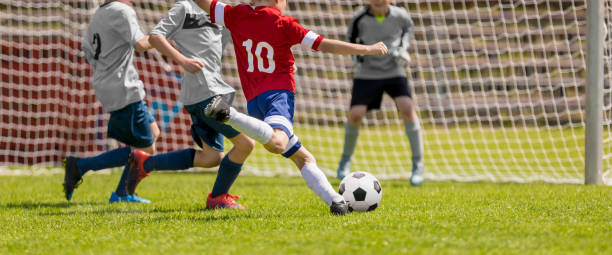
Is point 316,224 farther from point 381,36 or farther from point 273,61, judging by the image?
point 381,36

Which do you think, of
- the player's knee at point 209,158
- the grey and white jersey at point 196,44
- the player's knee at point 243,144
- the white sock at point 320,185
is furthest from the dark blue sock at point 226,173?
the white sock at point 320,185

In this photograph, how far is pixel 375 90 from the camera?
230 inches

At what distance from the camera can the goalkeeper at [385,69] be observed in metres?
5.77

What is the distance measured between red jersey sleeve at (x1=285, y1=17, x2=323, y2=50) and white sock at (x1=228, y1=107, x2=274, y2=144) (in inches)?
19.0

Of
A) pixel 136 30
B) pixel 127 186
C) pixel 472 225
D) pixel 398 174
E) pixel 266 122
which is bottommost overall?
pixel 398 174

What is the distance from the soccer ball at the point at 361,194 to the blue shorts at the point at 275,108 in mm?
472

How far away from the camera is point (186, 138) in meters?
7.98

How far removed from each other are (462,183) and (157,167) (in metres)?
2.74

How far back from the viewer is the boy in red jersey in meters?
3.54

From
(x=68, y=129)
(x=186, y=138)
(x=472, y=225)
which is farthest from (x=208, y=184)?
(x=472, y=225)

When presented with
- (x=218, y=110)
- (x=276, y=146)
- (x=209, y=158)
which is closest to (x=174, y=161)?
(x=209, y=158)

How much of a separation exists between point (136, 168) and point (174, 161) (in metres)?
0.33

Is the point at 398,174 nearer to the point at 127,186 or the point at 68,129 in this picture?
the point at 127,186

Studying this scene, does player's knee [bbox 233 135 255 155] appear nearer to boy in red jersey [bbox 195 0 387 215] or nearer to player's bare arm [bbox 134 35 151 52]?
boy in red jersey [bbox 195 0 387 215]
